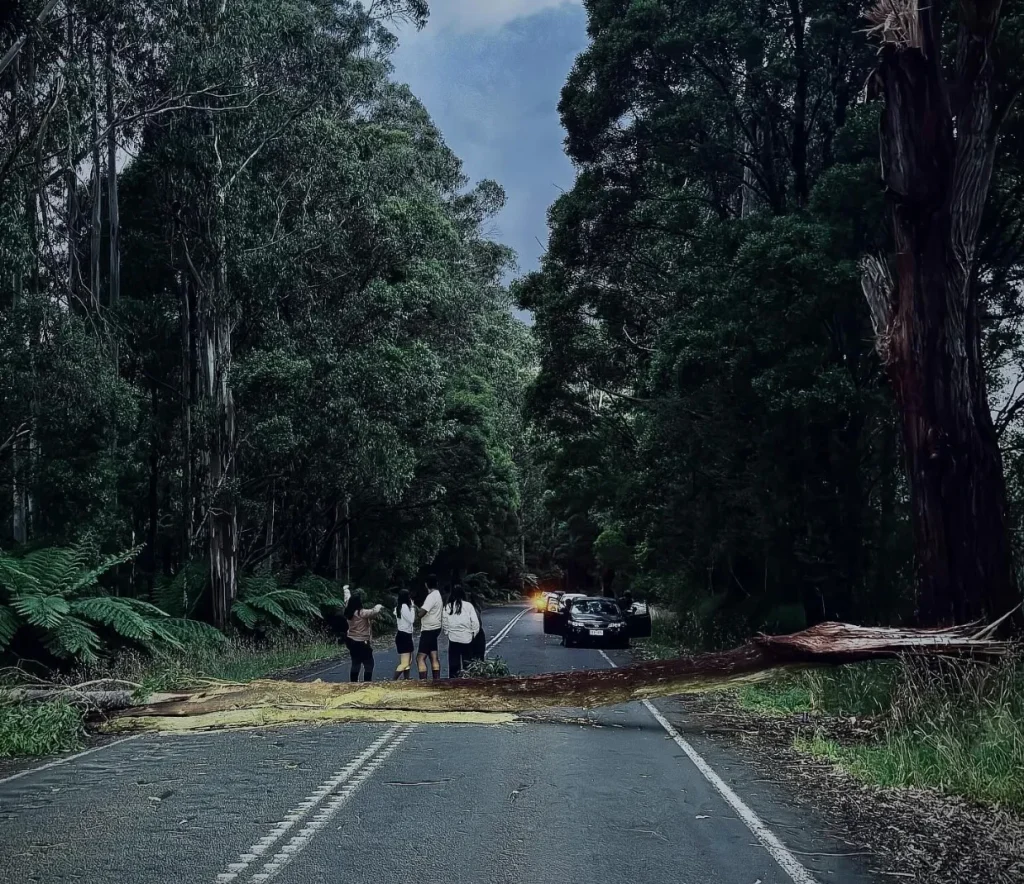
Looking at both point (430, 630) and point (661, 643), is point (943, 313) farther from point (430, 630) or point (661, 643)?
point (661, 643)

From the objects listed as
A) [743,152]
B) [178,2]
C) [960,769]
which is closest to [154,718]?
[960,769]

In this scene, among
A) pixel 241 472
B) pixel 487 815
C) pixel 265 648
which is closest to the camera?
pixel 487 815

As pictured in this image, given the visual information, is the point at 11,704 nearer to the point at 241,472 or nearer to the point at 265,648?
the point at 265,648

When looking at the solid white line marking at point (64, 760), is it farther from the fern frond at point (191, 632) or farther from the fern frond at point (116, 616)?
the fern frond at point (191, 632)

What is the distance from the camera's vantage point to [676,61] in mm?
22547

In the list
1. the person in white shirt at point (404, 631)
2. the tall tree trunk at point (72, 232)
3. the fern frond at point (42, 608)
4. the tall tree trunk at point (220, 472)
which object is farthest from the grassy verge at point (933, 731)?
the tall tree trunk at point (72, 232)

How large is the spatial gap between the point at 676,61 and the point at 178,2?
11390 millimetres

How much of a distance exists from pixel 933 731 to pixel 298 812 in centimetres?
597

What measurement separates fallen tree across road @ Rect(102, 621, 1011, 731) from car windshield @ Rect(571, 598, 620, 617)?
18.4 metres

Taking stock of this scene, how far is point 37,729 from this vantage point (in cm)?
1168

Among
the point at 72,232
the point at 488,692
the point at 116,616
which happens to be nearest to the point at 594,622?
the point at 116,616

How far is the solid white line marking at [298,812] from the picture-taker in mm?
6480

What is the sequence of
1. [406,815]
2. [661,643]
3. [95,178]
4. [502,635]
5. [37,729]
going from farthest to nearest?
[502,635]
[661,643]
[95,178]
[37,729]
[406,815]

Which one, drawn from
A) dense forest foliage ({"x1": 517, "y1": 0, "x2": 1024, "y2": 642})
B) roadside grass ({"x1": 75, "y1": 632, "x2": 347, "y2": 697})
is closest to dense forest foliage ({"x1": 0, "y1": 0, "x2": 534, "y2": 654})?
roadside grass ({"x1": 75, "y1": 632, "x2": 347, "y2": 697})
